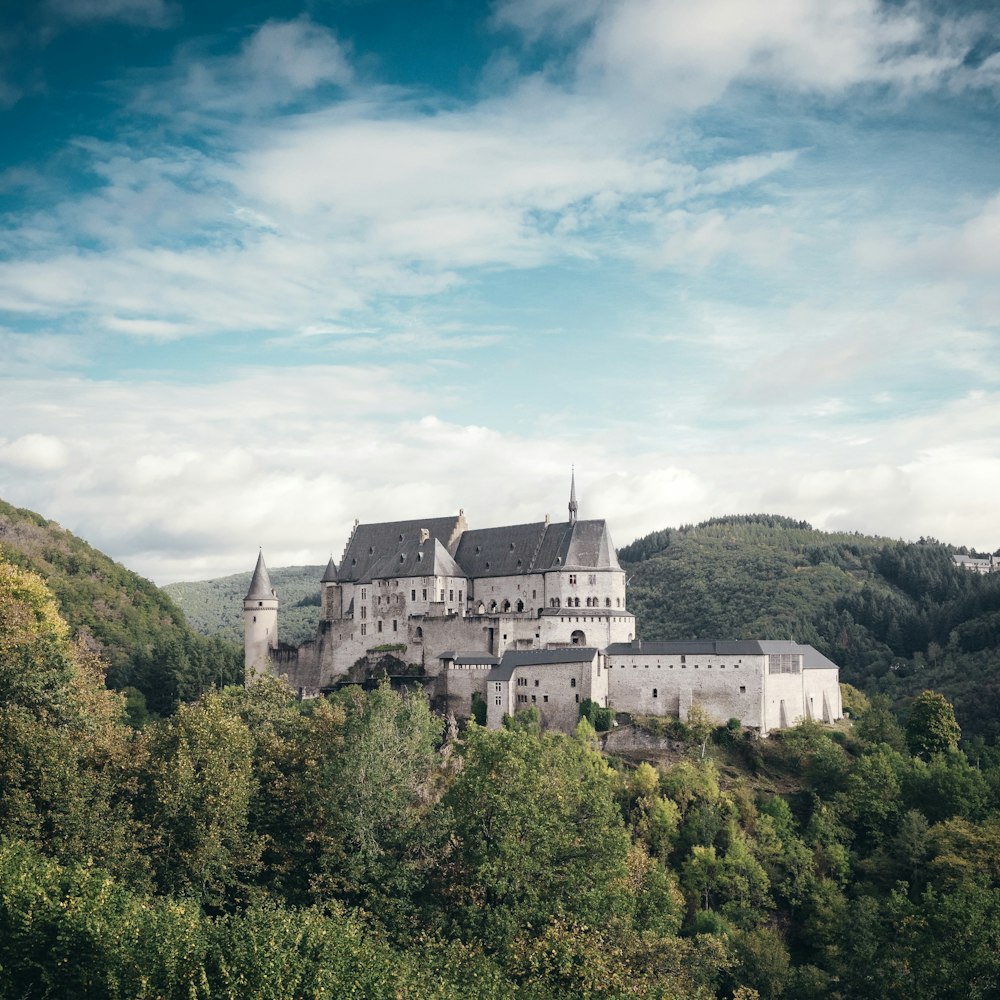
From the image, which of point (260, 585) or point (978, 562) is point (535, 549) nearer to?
point (260, 585)

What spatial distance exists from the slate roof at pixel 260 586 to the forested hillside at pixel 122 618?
199 inches

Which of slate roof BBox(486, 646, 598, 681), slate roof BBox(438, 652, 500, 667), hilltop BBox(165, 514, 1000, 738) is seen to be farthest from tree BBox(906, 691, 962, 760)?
slate roof BBox(438, 652, 500, 667)

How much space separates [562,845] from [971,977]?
13748 millimetres

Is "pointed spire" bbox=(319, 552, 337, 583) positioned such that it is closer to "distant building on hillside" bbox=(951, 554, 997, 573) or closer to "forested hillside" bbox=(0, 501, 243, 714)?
"forested hillside" bbox=(0, 501, 243, 714)

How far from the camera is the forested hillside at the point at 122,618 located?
84438 millimetres

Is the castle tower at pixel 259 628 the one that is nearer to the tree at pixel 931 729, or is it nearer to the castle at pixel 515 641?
the castle at pixel 515 641

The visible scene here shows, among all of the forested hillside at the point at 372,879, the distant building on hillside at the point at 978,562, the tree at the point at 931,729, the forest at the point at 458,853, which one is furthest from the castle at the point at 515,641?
the distant building on hillside at the point at 978,562

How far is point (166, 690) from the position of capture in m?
84.2

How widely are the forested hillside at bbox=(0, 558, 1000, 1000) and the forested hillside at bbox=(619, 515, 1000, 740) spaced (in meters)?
44.0

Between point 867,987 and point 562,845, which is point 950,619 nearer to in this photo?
point 867,987

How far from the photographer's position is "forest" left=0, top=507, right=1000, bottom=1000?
30844mm

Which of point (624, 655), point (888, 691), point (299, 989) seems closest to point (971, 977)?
point (299, 989)

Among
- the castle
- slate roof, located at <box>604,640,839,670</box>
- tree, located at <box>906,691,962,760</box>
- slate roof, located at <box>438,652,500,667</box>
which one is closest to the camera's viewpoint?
slate roof, located at <box>604,640,839,670</box>

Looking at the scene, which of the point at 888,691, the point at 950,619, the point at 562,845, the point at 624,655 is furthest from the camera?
the point at 950,619
